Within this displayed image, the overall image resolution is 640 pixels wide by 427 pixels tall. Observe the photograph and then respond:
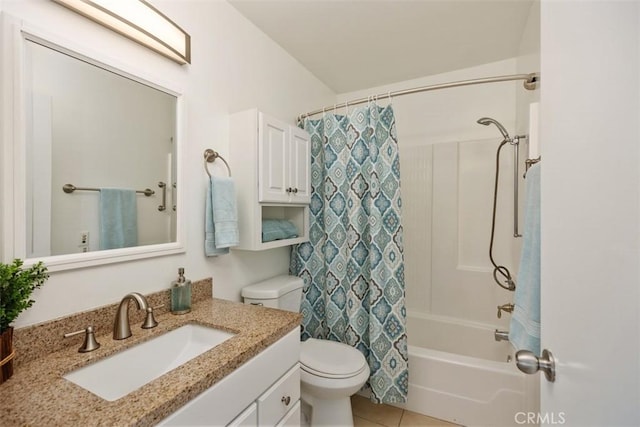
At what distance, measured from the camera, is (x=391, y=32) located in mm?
1835

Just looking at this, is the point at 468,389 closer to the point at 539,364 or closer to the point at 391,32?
the point at 539,364

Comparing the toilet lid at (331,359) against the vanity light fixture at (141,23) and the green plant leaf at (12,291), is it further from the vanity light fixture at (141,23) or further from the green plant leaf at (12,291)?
the vanity light fixture at (141,23)

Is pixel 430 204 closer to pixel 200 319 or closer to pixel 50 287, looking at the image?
pixel 200 319

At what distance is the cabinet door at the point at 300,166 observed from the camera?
179cm

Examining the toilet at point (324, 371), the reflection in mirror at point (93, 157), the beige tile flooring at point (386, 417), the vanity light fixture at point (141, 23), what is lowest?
the beige tile flooring at point (386, 417)

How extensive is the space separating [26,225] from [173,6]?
111 centimetres

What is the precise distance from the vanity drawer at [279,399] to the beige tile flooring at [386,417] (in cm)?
86

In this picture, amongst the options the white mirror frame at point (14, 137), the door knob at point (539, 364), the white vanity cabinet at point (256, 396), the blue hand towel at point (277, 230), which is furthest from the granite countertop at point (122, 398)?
the door knob at point (539, 364)

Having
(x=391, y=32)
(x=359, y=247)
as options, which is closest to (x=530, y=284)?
(x=359, y=247)

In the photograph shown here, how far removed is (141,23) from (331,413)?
2073 mm

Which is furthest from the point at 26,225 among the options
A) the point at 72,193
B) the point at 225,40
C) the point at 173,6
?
the point at 225,40

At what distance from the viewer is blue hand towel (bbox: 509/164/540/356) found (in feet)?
2.89

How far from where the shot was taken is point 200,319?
3.77 ft

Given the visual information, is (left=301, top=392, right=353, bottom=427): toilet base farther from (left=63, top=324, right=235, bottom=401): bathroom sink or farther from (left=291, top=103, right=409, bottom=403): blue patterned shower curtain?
(left=63, top=324, right=235, bottom=401): bathroom sink
